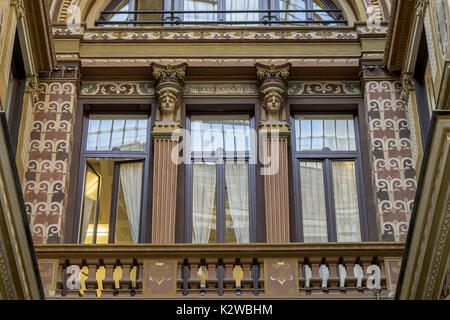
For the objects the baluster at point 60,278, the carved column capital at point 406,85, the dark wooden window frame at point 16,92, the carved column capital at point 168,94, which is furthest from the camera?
the carved column capital at point 168,94

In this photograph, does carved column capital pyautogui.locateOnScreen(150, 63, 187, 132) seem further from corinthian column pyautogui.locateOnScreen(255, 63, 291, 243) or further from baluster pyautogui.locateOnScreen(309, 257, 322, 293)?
baluster pyautogui.locateOnScreen(309, 257, 322, 293)

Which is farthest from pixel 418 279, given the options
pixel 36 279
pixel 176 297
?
pixel 36 279

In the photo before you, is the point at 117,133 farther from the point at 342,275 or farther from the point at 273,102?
the point at 342,275

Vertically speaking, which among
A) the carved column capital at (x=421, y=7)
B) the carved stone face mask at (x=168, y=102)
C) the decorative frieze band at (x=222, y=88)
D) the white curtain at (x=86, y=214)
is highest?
the carved column capital at (x=421, y=7)

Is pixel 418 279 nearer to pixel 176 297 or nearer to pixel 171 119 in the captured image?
pixel 176 297

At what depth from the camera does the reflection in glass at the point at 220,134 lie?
18.2 m

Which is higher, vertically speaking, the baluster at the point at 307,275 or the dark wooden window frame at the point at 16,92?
the dark wooden window frame at the point at 16,92

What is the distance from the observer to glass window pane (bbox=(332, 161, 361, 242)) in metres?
17.0

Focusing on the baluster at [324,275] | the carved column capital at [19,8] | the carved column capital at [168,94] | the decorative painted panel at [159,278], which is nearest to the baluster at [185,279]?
the decorative painted panel at [159,278]

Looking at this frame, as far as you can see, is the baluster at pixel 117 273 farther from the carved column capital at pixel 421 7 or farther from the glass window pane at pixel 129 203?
the carved column capital at pixel 421 7

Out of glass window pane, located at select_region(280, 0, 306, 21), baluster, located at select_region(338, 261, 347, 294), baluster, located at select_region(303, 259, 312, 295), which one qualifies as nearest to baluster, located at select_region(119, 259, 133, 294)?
baluster, located at select_region(303, 259, 312, 295)

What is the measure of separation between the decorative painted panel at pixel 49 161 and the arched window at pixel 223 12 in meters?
2.46

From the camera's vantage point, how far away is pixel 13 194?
38.2 feet

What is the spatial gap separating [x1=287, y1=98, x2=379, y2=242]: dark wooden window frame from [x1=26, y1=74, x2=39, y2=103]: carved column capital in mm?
4591
